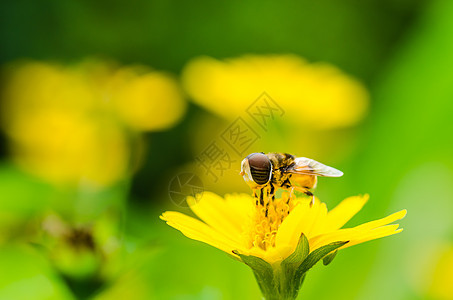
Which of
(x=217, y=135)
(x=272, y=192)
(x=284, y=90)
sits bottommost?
(x=217, y=135)

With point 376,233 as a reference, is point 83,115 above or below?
below

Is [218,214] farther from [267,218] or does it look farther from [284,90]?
[284,90]

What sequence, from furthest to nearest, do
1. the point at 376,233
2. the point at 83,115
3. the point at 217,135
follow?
the point at 217,135
the point at 83,115
the point at 376,233

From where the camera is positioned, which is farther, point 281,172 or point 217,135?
point 217,135

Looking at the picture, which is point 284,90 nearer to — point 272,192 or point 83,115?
point 83,115

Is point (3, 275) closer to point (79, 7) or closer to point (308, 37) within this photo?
point (79, 7)

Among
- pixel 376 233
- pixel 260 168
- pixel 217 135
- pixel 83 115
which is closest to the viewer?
pixel 376 233

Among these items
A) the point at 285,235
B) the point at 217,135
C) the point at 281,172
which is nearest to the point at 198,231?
the point at 285,235
